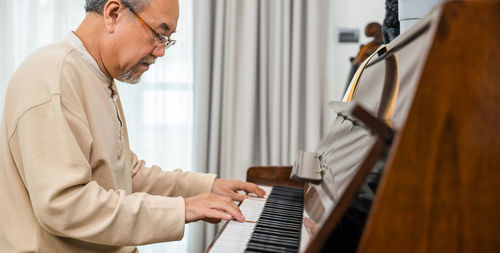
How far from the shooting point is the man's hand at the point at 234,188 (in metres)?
1.47

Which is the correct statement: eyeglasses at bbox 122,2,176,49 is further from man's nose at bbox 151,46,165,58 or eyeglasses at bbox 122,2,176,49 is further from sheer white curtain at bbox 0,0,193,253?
sheer white curtain at bbox 0,0,193,253

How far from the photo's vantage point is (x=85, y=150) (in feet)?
3.75

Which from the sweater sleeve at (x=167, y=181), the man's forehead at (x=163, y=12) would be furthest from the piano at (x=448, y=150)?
the sweater sleeve at (x=167, y=181)

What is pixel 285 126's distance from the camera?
2689mm

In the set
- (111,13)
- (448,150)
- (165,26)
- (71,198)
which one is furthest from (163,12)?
(448,150)

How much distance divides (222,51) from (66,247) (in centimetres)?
175

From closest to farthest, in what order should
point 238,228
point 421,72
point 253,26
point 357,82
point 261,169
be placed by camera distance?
1. point 421,72
2. point 238,228
3. point 357,82
4. point 261,169
5. point 253,26

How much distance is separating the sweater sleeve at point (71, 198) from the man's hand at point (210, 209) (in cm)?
3

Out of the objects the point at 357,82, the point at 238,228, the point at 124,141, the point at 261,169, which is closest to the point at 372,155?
the point at 238,228

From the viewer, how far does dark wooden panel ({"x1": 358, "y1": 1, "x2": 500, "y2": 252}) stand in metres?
0.52

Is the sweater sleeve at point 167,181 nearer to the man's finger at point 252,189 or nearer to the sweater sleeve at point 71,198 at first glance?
the man's finger at point 252,189

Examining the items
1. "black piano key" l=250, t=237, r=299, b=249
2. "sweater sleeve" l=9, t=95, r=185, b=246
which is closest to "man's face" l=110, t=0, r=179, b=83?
"sweater sleeve" l=9, t=95, r=185, b=246

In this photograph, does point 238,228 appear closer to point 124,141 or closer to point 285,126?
point 124,141

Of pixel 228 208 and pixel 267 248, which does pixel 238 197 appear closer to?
pixel 228 208
